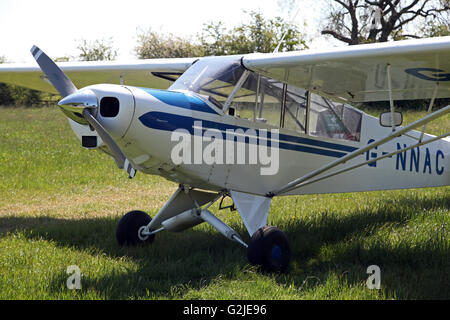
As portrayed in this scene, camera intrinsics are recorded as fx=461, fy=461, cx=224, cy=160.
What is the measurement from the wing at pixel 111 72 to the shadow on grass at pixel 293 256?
2302mm

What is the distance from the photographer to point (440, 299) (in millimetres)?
3910

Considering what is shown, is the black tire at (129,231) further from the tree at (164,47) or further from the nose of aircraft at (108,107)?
the tree at (164,47)

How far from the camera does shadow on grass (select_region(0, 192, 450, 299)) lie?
4.13 meters

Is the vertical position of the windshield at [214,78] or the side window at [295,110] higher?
the windshield at [214,78]

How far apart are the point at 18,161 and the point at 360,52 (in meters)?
10.3

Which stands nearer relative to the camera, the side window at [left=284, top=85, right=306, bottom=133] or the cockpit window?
the cockpit window

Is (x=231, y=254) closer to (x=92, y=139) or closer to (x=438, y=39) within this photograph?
(x=92, y=139)
